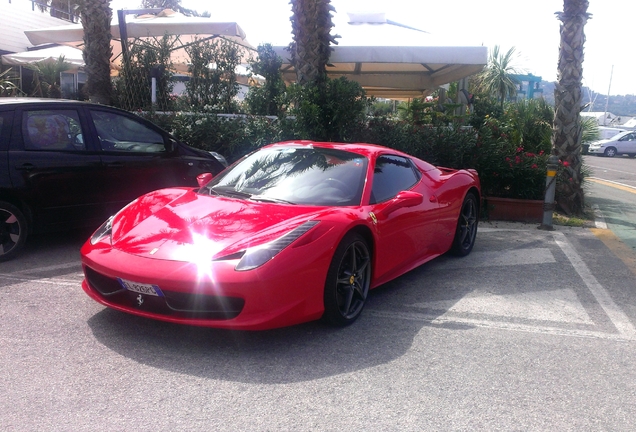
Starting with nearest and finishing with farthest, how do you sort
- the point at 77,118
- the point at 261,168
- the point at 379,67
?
1. the point at 261,168
2. the point at 77,118
3. the point at 379,67

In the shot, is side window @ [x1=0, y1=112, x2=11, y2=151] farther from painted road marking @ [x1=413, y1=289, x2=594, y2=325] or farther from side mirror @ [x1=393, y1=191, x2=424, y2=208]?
painted road marking @ [x1=413, y1=289, x2=594, y2=325]

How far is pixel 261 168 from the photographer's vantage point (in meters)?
5.41

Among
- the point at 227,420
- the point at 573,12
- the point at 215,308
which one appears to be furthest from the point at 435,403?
the point at 573,12

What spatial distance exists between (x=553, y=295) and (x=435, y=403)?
266 centimetres

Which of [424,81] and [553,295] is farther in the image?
[424,81]

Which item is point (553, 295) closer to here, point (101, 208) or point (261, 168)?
point (261, 168)

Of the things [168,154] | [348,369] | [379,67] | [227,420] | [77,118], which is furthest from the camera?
[379,67]

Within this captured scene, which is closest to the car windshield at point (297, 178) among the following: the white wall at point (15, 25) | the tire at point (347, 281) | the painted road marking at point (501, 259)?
the tire at point (347, 281)

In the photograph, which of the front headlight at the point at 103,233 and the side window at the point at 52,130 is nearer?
the front headlight at the point at 103,233

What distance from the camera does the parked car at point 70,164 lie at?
597 cm

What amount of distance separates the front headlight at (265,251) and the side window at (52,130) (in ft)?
11.0

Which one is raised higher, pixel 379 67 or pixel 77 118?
pixel 379 67

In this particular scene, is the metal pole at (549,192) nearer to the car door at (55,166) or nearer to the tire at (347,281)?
the tire at (347,281)

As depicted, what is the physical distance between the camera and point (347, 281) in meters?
4.42
